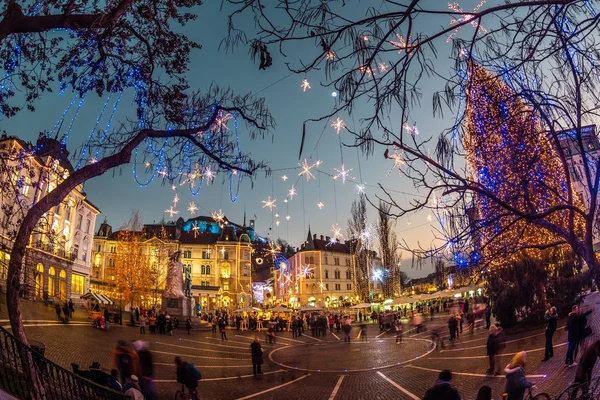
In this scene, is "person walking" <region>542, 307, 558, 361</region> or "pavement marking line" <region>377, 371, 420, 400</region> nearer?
"pavement marking line" <region>377, 371, 420, 400</region>

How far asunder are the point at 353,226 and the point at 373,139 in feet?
184

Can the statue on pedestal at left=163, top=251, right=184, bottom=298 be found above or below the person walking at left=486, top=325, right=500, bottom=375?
above

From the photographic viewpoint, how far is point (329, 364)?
17.6m

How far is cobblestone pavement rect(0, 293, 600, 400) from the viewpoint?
11602mm

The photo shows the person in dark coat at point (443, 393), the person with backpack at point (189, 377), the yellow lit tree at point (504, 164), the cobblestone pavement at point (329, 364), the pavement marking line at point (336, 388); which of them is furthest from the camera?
the cobblestone pavement at point (329, 364)

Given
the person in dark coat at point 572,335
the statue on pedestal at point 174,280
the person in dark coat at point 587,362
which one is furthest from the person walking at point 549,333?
A: the statue on pedestal at point 174,280

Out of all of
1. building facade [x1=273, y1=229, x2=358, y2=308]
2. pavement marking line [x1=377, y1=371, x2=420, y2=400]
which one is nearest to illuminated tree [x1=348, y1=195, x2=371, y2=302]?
building facade [x1=273, y1=229, x2=358, y2=308]

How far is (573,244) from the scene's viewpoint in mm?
4707

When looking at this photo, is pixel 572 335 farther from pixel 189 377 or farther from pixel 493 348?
pixel 189 377

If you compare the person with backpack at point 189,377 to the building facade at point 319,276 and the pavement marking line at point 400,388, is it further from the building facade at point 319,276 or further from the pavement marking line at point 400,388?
the building facade at point 319,276

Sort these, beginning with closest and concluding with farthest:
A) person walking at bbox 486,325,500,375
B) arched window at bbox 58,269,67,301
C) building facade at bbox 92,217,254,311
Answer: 1. person walking at bbox 486,325,500,375
2. arched window at bbox 58,269,67,301
3. building facade at bbox 92,217,254,311

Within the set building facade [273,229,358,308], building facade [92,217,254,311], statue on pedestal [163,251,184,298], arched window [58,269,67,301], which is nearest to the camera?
statue on pedestal [163,251,184,298]

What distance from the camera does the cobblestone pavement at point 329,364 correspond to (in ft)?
38.1

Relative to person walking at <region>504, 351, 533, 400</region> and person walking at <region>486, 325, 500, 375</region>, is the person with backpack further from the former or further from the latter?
person walking at <region>486, 325, 500, 375</region>
